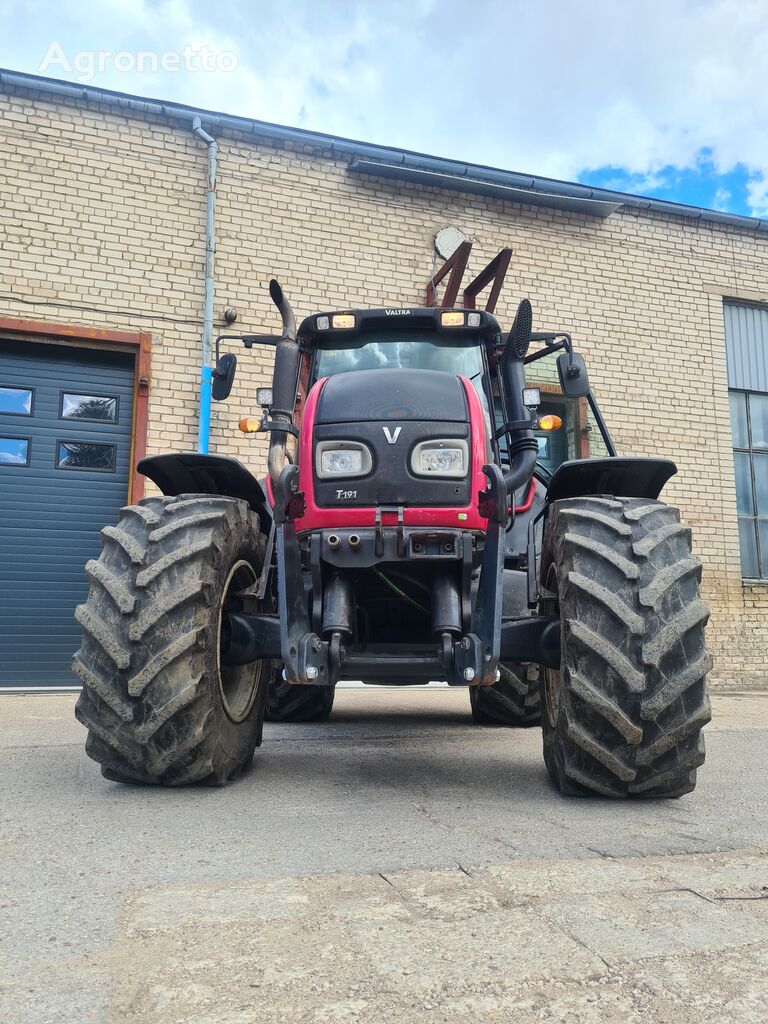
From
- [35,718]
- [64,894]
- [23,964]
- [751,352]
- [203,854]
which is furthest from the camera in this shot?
[751,352]

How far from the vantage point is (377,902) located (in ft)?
7.14

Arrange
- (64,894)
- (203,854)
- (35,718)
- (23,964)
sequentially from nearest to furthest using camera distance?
(23,964) < (64,894) < (203,854) < (35,718)

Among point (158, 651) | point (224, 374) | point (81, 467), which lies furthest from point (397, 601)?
point (81, 467)

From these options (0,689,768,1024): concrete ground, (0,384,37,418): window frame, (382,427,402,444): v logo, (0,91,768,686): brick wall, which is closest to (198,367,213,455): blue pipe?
(0,91,768,686): brick wall

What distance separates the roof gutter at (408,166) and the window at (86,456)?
389 centimetres

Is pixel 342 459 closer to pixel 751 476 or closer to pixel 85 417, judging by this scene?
pixel 85 417

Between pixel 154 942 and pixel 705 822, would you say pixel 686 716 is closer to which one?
pixel 705 822

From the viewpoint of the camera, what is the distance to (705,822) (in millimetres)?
3172

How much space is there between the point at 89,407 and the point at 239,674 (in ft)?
21.9

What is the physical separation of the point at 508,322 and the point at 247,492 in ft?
25.8

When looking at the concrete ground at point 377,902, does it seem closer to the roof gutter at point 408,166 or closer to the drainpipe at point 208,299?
the drainpipe at point 208,299

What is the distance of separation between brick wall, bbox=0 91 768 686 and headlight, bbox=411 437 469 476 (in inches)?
262

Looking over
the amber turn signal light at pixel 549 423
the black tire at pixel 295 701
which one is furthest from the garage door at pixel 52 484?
the amber turn signal light at pixel 549 423

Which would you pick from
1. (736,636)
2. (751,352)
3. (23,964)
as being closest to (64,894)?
(23,964)
